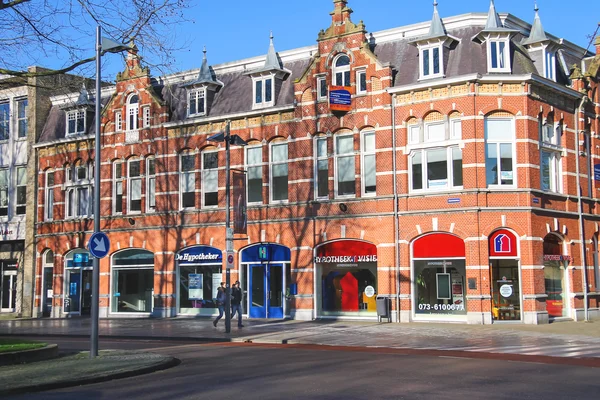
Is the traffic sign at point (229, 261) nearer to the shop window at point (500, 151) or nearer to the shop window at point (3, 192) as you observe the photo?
the shop window at point (500, 151)

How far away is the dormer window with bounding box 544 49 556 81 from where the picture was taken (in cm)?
2980

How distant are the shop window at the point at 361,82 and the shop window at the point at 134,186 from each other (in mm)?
12977

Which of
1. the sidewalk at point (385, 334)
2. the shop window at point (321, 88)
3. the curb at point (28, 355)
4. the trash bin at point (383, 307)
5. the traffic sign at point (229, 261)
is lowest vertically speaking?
the sidewalk at point (385, 334)

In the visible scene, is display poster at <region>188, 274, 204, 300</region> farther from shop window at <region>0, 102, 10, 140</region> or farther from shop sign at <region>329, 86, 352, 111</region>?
shop window at <region>0, 102, 10, 140</region>

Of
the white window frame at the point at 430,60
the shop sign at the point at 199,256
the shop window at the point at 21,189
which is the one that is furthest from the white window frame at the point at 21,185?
the white window frame at the point at 430,60

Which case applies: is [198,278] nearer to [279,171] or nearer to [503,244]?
[279,171]

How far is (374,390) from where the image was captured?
1197cm

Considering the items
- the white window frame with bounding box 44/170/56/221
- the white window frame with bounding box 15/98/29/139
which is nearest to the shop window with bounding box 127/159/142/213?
the white window frame with bounding box 44/170/56/221

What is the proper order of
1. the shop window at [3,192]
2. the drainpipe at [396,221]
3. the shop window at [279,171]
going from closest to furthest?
the drainpipe at [396,221], the shop window at [279,171], the shop window at [3,192]

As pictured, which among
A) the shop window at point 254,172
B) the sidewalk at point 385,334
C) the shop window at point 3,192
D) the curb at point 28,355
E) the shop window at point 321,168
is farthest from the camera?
the shop window at point 3,192

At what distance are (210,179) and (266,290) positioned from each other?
20.3 ft

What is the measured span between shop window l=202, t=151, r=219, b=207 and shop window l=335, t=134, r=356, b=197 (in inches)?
258

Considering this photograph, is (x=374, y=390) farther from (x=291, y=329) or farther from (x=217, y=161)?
(x=217, y=161)

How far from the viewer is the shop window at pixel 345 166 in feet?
102
